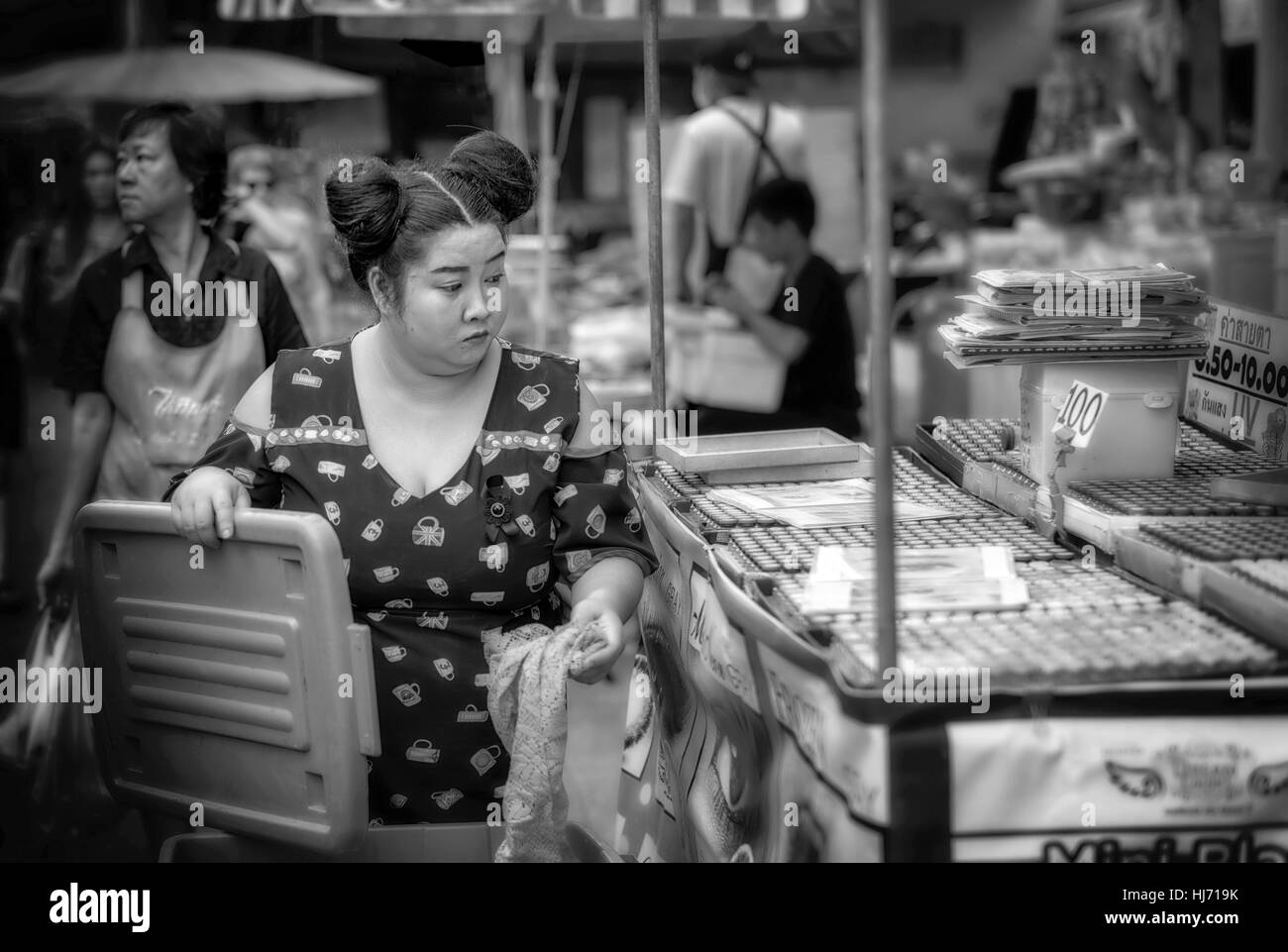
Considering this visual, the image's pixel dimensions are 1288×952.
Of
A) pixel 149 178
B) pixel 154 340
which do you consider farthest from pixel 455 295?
pixel 149 178

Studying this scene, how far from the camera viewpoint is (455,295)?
2318mm

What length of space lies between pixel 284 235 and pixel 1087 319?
5227mm

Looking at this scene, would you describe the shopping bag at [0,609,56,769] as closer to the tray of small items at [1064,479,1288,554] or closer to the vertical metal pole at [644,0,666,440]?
the vertical metal pole at [644,0,666,440]

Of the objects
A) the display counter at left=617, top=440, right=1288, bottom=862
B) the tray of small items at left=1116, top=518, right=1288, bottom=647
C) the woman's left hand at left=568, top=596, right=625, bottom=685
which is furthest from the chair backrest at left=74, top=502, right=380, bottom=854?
the tray of small items at left=1116, top=518, right=1288, bottom=647

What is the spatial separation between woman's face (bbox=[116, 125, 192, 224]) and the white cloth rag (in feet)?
6.59

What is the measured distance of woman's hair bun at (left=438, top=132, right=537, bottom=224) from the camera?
7.73 feet

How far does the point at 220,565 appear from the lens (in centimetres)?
219

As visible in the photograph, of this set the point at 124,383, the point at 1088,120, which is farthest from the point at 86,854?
the point at 1088,120

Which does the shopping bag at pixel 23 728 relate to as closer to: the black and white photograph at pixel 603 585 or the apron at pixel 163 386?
the black and white photograph at pixel 603 585

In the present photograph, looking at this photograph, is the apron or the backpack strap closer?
the apron

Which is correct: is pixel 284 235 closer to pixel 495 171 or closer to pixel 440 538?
pixel 495 171

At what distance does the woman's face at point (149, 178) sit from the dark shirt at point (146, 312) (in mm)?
78

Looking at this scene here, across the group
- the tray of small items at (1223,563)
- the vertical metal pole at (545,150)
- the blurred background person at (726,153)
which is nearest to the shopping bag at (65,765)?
the tray of small items at (1223,563)
